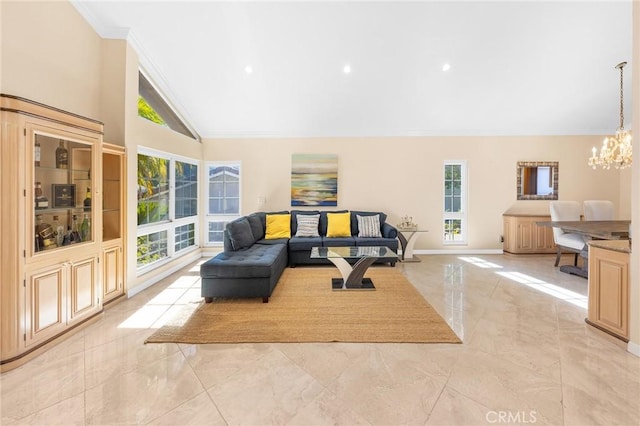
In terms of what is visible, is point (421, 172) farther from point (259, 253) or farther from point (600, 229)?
point (259, 253)

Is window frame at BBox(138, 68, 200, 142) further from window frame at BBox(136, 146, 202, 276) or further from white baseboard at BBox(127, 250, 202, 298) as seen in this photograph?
white baseboard at BBox(127, 250, 202, 298)

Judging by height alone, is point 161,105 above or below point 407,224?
above

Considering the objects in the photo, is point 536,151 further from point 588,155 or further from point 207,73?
point 207,73

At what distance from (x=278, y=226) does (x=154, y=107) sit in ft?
9.65

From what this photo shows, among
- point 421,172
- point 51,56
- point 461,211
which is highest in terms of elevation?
point 51,56

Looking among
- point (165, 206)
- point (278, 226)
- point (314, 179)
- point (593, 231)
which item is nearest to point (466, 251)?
point (593, 231)

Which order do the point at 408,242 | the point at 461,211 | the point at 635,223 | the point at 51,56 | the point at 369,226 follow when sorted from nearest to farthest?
1. the point at 635,223
2. the point at 51,56
3. the point at 369,226
4. the point at 408,242
5. the point at 461,211

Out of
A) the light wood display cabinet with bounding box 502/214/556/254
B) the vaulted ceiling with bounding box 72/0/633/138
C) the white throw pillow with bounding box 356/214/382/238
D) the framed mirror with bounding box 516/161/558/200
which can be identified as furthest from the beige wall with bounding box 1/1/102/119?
the framed mirror with bounding box 516/161/558/200

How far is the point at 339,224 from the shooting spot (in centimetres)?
551

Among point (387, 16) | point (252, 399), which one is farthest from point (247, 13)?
point (252, 399)

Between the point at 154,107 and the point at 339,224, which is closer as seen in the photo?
the point at 154,107

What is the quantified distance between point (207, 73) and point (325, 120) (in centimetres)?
231

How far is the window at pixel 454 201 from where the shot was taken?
6.16 metres

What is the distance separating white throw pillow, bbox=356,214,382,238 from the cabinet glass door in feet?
13.5
